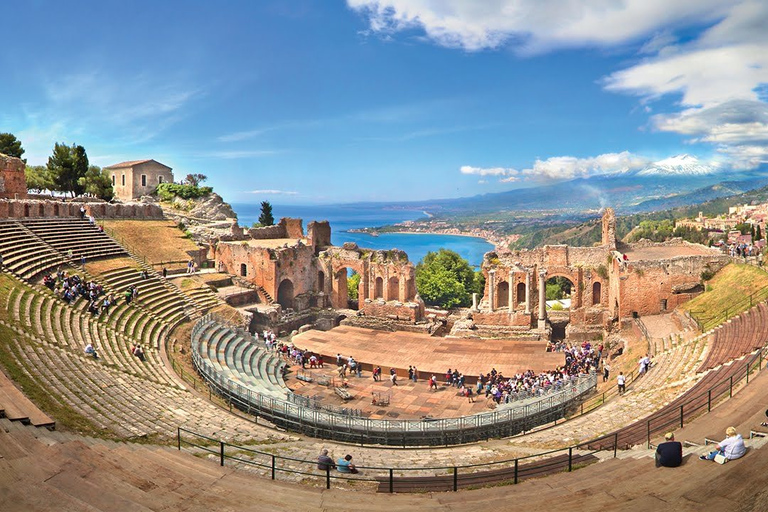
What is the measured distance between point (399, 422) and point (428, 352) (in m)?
12.2

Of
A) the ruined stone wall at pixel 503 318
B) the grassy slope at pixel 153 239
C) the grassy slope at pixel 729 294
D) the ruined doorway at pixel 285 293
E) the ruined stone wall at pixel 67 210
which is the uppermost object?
the ruined stone wall at pixel 67 210

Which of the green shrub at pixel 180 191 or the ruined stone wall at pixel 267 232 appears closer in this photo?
the ruined stone wall at pixel 267 232

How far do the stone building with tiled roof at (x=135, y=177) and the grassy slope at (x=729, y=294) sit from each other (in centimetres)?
5915

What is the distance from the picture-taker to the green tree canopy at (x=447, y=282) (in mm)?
56281

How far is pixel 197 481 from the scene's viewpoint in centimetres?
1005

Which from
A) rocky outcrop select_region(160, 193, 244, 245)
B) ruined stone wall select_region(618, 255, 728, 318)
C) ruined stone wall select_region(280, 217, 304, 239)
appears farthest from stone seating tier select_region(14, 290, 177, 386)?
ruined stone wall select_region(280, 217, 304, 239)

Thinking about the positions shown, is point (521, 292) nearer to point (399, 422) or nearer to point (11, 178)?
point (399, 422)

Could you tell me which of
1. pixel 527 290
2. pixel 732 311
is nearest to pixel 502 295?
pixel 527 290

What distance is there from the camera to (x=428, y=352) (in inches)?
1169

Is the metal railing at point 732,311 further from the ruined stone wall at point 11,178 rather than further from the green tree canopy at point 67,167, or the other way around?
the green tree canopy at point 67,167

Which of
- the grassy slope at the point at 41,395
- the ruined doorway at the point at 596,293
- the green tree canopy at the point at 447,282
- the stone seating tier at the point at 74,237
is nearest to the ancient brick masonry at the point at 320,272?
the stone seating tier at the point at 74,237

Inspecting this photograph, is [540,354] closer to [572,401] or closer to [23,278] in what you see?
[572,401]

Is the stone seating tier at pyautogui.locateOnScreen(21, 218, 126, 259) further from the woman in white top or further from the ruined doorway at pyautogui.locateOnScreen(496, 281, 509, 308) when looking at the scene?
the woman in white top

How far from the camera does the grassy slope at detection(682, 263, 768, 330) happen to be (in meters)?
23.2
